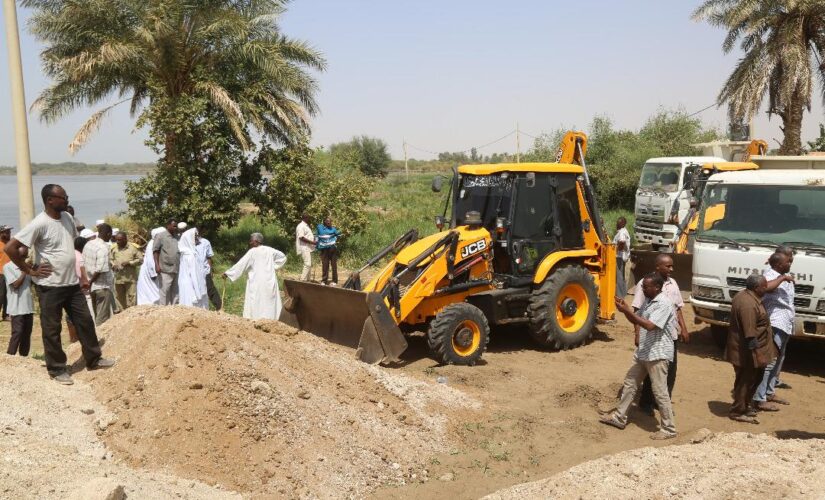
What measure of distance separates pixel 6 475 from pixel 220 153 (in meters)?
12.7

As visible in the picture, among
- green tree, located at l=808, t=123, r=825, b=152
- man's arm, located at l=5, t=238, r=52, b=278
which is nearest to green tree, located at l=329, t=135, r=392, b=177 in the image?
green tree, located at l=808, t=123, r=825, b=152

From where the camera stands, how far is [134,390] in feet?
19.7

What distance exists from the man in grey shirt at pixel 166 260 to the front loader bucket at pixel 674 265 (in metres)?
7.07

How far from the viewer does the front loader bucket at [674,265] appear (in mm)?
11742

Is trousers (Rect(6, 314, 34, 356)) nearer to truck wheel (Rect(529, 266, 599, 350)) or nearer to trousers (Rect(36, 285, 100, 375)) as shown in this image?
trousers (Rect(36, 285, 100, 375))

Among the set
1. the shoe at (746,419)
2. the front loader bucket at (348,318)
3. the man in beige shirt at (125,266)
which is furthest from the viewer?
the man in beige shirt at (125,266)

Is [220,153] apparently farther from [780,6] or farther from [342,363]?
[780,6]

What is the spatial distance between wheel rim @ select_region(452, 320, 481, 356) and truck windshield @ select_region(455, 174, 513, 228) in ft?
4.79

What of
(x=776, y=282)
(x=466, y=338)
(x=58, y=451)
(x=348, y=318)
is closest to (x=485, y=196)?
(x=466, y=338)

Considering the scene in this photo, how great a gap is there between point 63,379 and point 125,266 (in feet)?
14.0

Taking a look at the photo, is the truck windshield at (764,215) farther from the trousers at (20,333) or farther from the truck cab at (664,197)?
the trousers at (20,333)

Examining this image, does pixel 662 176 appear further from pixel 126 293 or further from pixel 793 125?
pixel 126 293

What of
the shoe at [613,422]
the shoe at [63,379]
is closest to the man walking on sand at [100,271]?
the shoe at [63,379]

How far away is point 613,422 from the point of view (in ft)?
22.6
